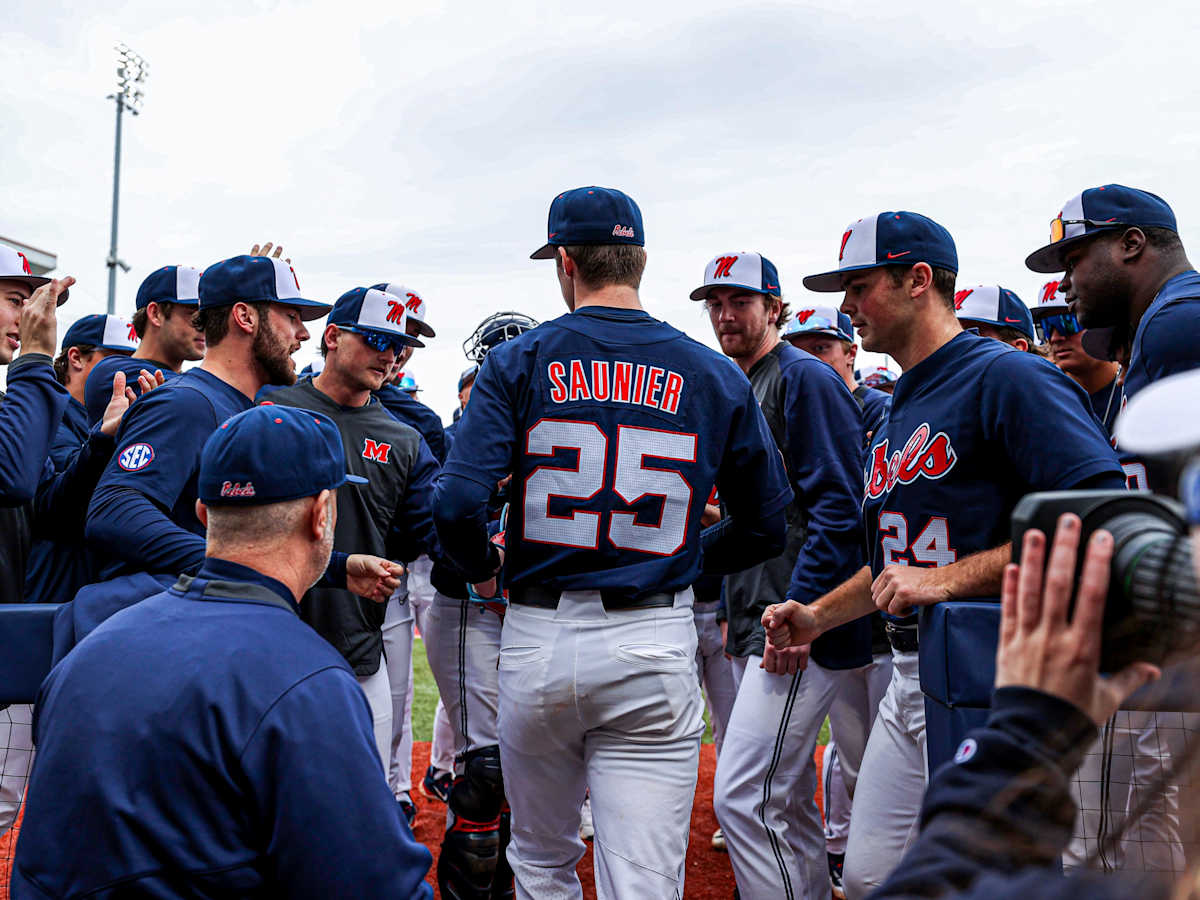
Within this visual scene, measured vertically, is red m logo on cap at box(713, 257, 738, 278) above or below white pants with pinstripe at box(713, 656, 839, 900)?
above

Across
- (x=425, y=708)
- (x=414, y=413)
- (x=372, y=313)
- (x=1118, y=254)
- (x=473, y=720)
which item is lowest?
(x=425, y=708)

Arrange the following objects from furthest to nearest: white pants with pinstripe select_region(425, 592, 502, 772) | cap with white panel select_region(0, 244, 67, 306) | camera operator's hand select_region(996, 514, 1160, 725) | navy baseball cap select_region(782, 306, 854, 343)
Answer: navy baseball cap select_region(782, 306, 854, 343), white pants with pinstripe select_region(425, 592, 502, 772), cap with white panel select_region(0, 244, 67, 306), camera operator's hand select_region(996, 514, 1160, 725)

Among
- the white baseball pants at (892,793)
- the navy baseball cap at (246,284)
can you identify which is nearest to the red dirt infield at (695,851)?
the white baseball pants at (892,793)

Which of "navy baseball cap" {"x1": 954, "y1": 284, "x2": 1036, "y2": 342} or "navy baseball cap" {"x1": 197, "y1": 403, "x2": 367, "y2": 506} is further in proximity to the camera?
"navy baseball cap" {"x1": 954, "y1": 284, "x2": 1036, "y2": 342}

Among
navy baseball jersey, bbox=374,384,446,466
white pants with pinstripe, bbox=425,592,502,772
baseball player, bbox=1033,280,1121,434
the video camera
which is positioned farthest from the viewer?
navy baseball jersey, bbox=374,384,446,466

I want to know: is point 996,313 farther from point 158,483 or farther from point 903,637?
point 158,483

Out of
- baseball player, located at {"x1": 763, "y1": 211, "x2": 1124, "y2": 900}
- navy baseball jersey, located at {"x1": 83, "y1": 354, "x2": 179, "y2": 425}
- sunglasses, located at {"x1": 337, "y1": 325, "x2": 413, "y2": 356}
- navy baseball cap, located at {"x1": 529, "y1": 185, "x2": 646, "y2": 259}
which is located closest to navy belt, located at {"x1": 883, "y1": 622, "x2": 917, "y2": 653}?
baseball player, located at {"x1": 763, "y1": 211, "x2": 1124, "y2": 900}

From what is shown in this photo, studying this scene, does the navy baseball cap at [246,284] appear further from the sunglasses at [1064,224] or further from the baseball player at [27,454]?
the sunglasses at [1064,224]

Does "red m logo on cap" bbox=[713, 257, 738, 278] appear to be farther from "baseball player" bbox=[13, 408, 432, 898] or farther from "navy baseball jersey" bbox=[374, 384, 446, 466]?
"baseball player" bbox=[13, 408, 432, 898]

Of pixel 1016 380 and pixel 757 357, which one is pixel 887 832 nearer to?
pixel 1016 380

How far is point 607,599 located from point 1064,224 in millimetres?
2123

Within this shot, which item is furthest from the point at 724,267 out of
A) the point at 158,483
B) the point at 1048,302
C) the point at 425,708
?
the point at 425,708

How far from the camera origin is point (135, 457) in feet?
9.37

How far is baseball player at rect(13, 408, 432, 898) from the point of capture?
1538 mm
